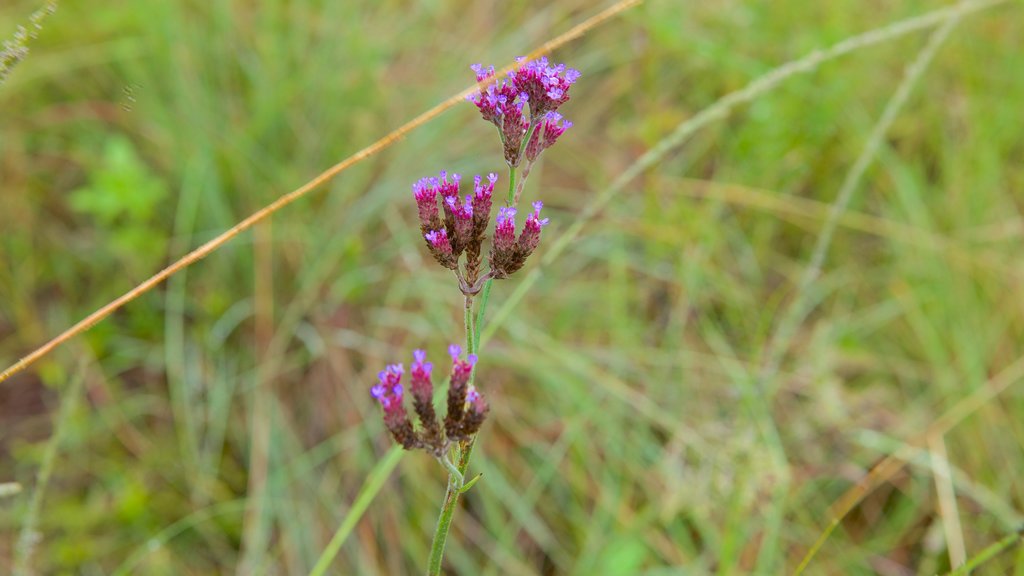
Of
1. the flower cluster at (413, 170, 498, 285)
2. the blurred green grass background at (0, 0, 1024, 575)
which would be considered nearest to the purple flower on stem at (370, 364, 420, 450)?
the flower cluster at (413, 170, 498, 285)

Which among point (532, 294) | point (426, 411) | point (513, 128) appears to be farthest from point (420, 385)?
point (532, 294)

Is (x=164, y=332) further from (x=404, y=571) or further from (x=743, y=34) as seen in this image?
(x=743, y=34)

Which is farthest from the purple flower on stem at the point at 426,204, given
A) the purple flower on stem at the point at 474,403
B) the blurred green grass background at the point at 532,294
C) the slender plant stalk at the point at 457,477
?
the blurred green grass background at the point at 532,294

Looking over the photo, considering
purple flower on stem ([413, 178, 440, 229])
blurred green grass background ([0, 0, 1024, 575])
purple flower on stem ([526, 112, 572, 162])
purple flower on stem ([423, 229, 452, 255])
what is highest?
blurred green grass background ([0, 0, 1024, 575])

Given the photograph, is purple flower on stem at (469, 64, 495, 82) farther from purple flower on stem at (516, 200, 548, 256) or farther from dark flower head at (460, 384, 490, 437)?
dark flower head at (460, 384, 490, 437)

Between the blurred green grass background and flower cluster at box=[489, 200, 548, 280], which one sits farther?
the blurred green grass background

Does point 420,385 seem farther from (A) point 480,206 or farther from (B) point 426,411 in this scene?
(A) point 480,206
